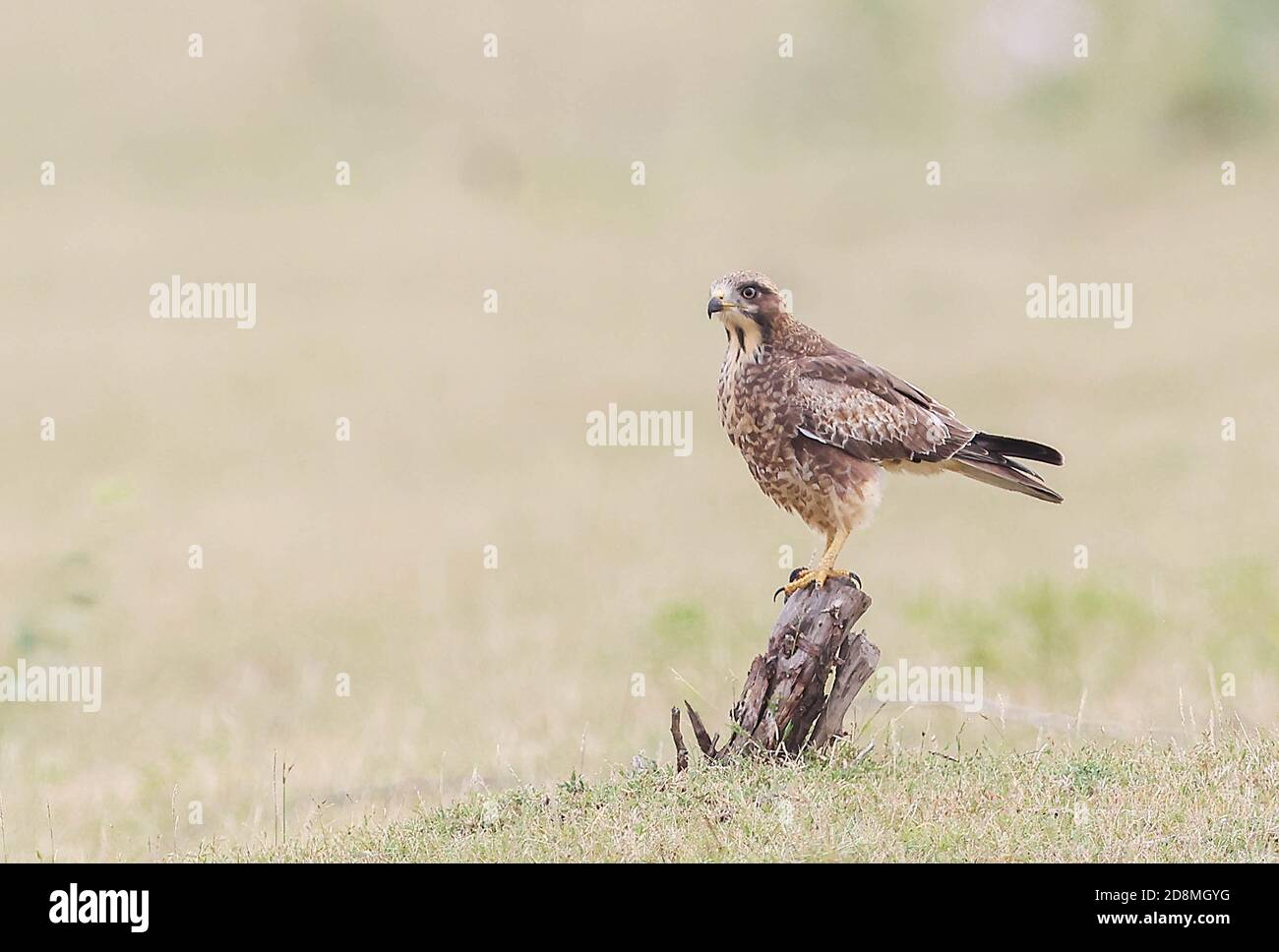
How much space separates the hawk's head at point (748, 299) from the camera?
27.0ft

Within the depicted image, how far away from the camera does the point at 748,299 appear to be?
27.2ft

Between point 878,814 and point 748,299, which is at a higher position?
point 748,299

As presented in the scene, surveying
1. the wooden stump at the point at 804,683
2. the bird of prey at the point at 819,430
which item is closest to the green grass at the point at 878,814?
the wooden stump at the point at 804,683

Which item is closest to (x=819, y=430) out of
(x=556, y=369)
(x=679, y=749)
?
(x=679, y=749)

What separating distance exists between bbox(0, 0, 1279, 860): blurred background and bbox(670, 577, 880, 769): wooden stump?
2.48 feet

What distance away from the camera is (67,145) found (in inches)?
1475

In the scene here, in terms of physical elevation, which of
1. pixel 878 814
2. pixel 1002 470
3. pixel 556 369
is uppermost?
pixel 556 369

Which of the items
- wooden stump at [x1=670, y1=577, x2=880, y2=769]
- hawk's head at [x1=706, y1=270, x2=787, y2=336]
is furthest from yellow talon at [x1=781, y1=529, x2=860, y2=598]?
hawk's head at [x1=706, y1=270, x2=787, y2=336]

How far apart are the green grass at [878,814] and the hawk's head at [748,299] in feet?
7.05

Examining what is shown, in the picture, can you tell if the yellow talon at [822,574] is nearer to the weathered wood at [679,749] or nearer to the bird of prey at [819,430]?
the bird of prey at [819,430]

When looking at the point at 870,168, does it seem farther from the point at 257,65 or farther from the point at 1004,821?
the point at 1004,821

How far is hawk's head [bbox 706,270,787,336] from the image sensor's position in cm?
823

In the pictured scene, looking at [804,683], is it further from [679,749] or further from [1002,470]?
[1002,470]

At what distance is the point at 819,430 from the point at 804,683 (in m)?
1.25
